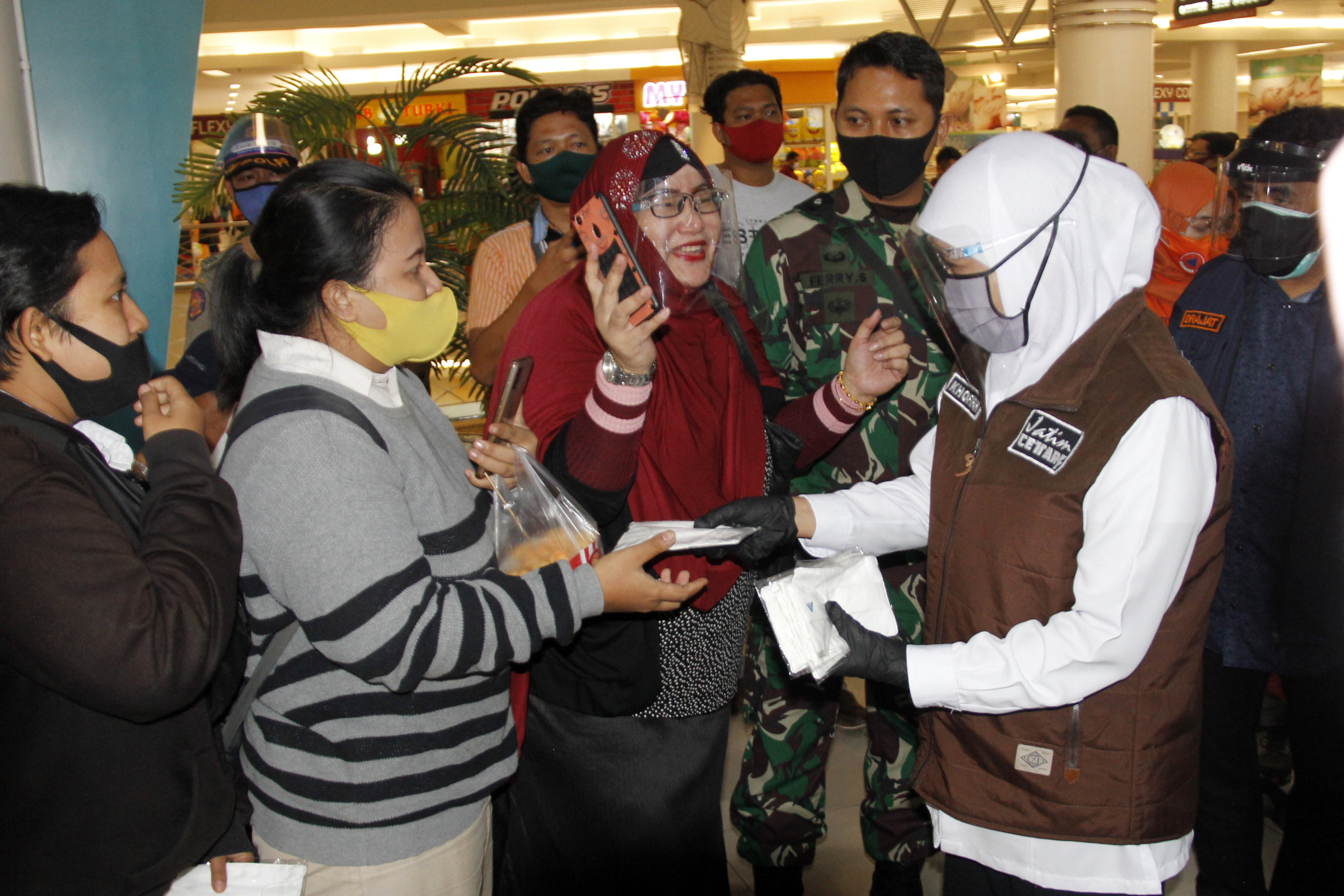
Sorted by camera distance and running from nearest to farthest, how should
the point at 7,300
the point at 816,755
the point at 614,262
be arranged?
1. the point at 7,300
2. the point at 614,262
3. the point at 816,755

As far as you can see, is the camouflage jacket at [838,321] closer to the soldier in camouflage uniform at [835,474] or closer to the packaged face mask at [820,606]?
the soldier in camouflage uniform at [835,474]

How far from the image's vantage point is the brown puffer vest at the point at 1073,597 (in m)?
1.40

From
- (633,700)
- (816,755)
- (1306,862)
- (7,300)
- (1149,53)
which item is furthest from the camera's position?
(1149,53)

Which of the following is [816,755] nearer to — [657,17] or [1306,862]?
[1306,862]

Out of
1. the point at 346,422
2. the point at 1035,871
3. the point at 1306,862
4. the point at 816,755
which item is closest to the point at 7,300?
the point at 346,422

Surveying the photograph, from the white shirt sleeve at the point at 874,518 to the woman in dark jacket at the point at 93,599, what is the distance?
1093mm

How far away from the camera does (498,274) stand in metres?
3.38

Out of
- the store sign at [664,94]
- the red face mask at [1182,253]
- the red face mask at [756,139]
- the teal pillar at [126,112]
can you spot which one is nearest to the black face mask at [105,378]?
the teal pillar at [126,112]

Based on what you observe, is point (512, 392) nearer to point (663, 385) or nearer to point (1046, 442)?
point (663, 385)

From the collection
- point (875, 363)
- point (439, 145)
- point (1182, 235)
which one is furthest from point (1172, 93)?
point (875, 363)

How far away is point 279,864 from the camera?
136 cm

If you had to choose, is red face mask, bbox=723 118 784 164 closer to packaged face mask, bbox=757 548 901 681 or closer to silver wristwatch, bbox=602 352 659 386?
silver wristwatch, bbox=602 352 659 386

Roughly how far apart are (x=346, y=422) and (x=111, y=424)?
2.12 metres

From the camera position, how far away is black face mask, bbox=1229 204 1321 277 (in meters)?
2.30
